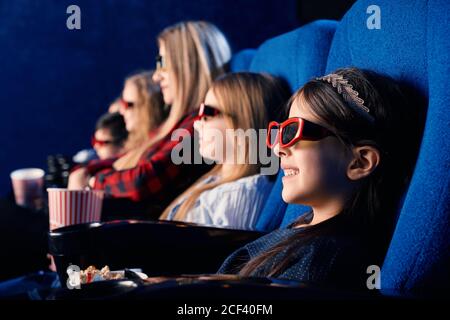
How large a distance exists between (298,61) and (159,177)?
0.57 meters

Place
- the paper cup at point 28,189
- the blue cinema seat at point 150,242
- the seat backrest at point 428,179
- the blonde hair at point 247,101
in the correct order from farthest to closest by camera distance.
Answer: the paper cup at point 28,189
the blonde hair at point 247,101
the blue cinema seat at point 150,242
the seat backrest at point 428,179

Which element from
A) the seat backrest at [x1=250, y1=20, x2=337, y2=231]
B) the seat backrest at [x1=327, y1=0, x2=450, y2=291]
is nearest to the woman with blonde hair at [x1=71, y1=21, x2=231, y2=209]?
the seat backrest at [x1=250, y1=20, x2=337, y2=231]

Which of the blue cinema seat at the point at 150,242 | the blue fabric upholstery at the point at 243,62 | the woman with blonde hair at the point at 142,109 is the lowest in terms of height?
the blue cinema seat at the point at 150,242

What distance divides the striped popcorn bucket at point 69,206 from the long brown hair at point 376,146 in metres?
0.56

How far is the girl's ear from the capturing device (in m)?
0.83

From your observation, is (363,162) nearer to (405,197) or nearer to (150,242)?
(405,197)

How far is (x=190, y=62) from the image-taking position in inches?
69.9

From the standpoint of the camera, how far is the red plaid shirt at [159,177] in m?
1.62

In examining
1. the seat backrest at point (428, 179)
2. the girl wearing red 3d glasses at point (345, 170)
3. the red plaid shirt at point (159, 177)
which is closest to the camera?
the seat backrest at point (428, 179)

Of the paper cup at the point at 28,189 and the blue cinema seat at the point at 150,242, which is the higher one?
the blue cinema seat at the point at 150,242

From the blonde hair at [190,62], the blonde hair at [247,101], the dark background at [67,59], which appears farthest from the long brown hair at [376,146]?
the dark background at [67,59]

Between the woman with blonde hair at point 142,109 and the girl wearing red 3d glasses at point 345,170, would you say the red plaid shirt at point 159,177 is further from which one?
the girl wearing red 3d glasses at point 345,170
